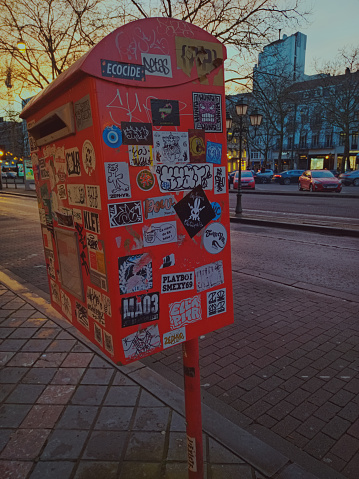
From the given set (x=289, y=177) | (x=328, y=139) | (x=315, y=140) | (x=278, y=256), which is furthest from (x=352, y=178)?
(x=315, y=140)

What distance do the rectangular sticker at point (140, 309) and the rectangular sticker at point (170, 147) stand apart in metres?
0.62

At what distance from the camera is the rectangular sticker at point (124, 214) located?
1451 millimetres

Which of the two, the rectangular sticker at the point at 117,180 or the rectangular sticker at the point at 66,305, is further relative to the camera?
the rectangular sticker at the point at 66,305

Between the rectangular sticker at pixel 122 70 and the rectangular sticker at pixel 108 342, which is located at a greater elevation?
the rectangular sticker at pixel 122 70

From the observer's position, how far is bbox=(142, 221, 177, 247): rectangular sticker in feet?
5.10

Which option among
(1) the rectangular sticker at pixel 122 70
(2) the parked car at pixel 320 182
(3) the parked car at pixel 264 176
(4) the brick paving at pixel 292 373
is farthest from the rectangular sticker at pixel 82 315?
(3) the parked car at pixel 264 176

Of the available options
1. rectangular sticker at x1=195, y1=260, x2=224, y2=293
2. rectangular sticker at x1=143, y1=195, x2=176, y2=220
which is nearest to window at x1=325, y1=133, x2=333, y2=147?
rectangular sticker at x1=195, y1=260, x2=224, y2=293

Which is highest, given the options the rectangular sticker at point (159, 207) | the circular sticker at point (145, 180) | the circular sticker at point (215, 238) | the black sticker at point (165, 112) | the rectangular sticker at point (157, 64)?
the rectangular sticker at point (157, 64)

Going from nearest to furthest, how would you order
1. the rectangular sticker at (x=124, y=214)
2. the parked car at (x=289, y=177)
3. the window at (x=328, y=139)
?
the rectangular sticker at (x=124, y=214) → the parked car at (x=289, y=177) → the window at (x=328, y=139)

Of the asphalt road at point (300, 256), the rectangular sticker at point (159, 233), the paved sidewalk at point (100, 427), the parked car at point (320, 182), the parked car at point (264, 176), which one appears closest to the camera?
the rectangular sticker at point (159, 233)

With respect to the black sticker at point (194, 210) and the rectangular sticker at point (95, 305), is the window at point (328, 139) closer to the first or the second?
the black sticker at point (194, 210)

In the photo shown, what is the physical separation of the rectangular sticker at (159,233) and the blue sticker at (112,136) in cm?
38

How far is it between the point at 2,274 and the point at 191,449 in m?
6.16

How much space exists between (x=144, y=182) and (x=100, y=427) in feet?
6.61
